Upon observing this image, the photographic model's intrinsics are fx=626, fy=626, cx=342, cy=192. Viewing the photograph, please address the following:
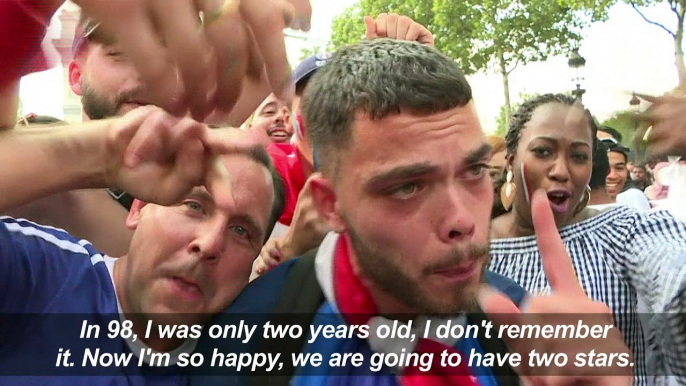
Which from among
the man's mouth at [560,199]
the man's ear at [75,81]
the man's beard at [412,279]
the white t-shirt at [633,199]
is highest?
the man's ear at [75,81]

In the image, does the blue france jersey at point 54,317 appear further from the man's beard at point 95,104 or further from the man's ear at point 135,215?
the man's beard at point 95,104

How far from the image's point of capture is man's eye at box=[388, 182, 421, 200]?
1.29 metres

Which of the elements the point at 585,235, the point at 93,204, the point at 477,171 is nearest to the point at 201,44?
the point at 477,171

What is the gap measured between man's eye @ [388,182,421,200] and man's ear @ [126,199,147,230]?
2.00 feet

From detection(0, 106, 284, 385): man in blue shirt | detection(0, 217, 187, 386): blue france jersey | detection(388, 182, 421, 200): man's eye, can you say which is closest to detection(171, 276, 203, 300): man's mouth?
detection(0, 106, 284, 385): man in blue shirt

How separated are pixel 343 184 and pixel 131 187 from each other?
25.2 inches

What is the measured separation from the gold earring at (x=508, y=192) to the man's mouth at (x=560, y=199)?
7.2 inches

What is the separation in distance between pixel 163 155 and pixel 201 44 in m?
0.21

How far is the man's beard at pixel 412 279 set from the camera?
4.10ft

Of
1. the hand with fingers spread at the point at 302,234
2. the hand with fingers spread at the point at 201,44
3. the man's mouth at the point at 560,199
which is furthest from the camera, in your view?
the man's mouth at the point at 560,199

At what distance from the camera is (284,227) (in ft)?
6.51

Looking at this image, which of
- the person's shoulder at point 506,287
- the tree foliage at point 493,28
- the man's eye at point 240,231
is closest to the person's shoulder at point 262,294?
the man's eye at point 240,231

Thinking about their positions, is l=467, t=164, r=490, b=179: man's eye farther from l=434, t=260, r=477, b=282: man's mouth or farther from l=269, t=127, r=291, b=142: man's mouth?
l=269, t=127, r=291, b=142: man's mouth

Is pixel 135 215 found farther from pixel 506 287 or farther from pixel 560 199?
pixel 560 199
